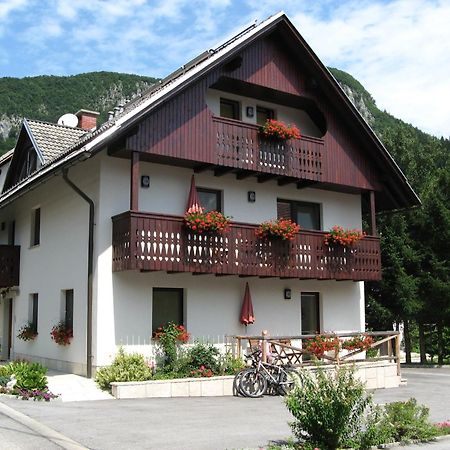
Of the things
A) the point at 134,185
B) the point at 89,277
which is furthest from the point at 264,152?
the point at 89,277

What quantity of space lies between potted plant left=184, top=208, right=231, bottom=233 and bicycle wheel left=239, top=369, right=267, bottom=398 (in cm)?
342

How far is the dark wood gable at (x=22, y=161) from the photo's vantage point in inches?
830

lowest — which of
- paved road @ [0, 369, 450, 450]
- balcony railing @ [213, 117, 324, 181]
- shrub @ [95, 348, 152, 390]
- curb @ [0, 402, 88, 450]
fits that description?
paved road @ [0, 369, 450, 450]

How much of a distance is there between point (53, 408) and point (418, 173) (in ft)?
75.6

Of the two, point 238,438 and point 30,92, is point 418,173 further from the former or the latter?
point 30,92

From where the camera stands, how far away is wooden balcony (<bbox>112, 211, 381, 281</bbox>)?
14391mm

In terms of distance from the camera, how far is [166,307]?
53.0 feet

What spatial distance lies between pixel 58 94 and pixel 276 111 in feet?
253

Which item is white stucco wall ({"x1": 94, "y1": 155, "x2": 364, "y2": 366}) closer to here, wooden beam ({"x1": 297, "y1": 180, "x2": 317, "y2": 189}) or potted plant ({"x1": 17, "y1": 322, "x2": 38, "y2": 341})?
wooden beam ({"x1": 297, "y1": 180, "x2": 317, "y2": 189})

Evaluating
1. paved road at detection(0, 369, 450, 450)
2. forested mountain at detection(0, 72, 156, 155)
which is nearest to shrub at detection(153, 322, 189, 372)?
paved road at detection(0, 369, 450, 450)

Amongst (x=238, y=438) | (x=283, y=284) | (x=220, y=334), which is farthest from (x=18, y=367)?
(x=283, y=284)

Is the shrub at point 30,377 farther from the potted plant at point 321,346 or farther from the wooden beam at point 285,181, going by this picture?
the wooden beam at point 285,181

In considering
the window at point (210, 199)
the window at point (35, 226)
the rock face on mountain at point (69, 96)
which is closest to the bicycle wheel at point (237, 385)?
the window at point (210, 199)

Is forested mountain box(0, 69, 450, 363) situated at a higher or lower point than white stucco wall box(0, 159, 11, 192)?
lower
